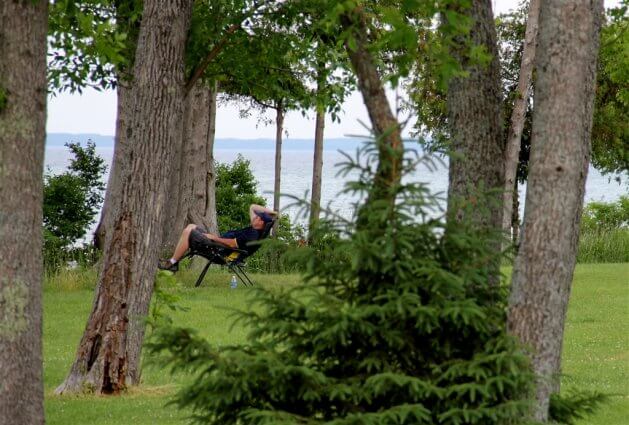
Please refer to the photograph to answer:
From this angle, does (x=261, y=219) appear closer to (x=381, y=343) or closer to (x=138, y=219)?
(x=138, y=219)

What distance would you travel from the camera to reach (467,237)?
594 centimetres

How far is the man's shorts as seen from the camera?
19094 mm

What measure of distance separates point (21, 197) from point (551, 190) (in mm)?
3549

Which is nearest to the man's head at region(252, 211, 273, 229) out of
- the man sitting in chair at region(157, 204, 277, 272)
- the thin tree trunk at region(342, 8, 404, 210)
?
the man sitting in chair at region(157, 204, 277, 272)

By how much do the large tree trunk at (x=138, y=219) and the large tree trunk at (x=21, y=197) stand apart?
2352mm

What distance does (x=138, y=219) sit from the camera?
10312 mm

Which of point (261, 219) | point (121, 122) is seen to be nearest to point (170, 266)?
point (261, 219)

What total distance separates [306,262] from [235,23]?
7173mm

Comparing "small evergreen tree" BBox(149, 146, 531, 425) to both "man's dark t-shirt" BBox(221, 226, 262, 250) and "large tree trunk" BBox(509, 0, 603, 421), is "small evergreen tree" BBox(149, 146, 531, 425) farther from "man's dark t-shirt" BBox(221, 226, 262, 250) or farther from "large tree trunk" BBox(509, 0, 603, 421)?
"man's dark t-shirt" BBox(221, 226, 262, 250)

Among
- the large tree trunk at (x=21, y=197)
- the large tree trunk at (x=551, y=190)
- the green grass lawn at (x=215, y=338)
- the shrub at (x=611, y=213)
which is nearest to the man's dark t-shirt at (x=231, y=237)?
the green grass lawn at (x=215, y=338)

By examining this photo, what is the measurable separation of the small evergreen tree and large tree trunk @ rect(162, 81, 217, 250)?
17751mm

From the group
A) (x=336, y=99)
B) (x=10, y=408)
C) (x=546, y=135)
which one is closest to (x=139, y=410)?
(x=10, y=408)

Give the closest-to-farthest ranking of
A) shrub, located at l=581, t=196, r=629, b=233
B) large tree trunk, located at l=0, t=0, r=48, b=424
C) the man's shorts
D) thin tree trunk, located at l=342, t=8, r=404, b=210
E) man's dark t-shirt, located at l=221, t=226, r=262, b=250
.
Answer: thin tree trunk, located at l=342, t=8, r=404, b=210
large tree trunk, located at l=0, t=0, r=48, b=424
the man's shorts
man's dark t-shirt, located at l=221, t=226, r=262, b=250
shrub, located at l=581, t=196, r=629, b=233

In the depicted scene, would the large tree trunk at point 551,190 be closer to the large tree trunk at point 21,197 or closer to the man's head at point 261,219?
the large tree trunk at point 21,197
